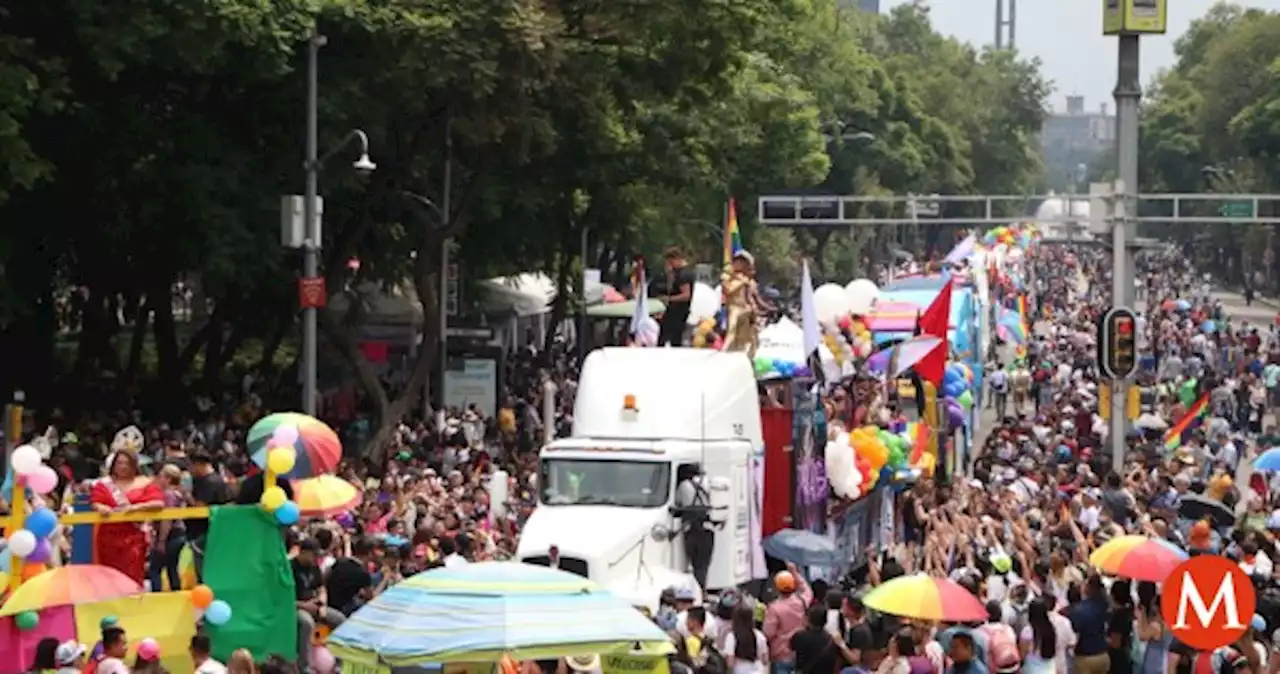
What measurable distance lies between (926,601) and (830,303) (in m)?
21.4

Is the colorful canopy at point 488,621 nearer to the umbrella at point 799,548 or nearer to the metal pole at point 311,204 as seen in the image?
the umbrella at point 799,548

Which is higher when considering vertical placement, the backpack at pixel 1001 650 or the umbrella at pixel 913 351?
the umbrella at pixel 913 351

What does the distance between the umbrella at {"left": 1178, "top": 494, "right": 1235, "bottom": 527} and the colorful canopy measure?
37.7ft

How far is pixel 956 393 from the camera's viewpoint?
129 ft

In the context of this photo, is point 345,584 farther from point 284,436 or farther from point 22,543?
point 22,543

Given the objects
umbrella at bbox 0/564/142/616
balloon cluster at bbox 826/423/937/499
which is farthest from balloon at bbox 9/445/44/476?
balloon cluster at bbox 826/423/937/499

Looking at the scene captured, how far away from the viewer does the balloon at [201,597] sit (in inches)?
649

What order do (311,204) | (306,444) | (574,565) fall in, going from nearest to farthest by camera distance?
(306,444), (574,565), (311,204)

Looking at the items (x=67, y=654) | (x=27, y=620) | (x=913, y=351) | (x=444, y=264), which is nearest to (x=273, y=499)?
(x=27, y=620)

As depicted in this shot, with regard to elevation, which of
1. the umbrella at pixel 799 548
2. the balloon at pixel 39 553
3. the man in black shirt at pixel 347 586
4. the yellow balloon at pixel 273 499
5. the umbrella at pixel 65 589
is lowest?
the umbrella at pixel 799 548

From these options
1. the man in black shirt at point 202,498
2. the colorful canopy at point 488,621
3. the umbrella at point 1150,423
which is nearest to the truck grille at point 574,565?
the man in black shirt at point 202,498

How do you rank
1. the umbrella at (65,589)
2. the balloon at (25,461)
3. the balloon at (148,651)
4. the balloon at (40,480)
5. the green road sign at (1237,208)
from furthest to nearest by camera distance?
the green road sign at (1237,208)
the balloon at (40,480)
the balloon at (25,461)
the umbrella at (65,589)
the balloon at (148,651)

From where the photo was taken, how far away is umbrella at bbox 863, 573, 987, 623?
1695cm

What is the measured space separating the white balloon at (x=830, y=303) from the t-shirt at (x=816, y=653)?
18503 millimetres
